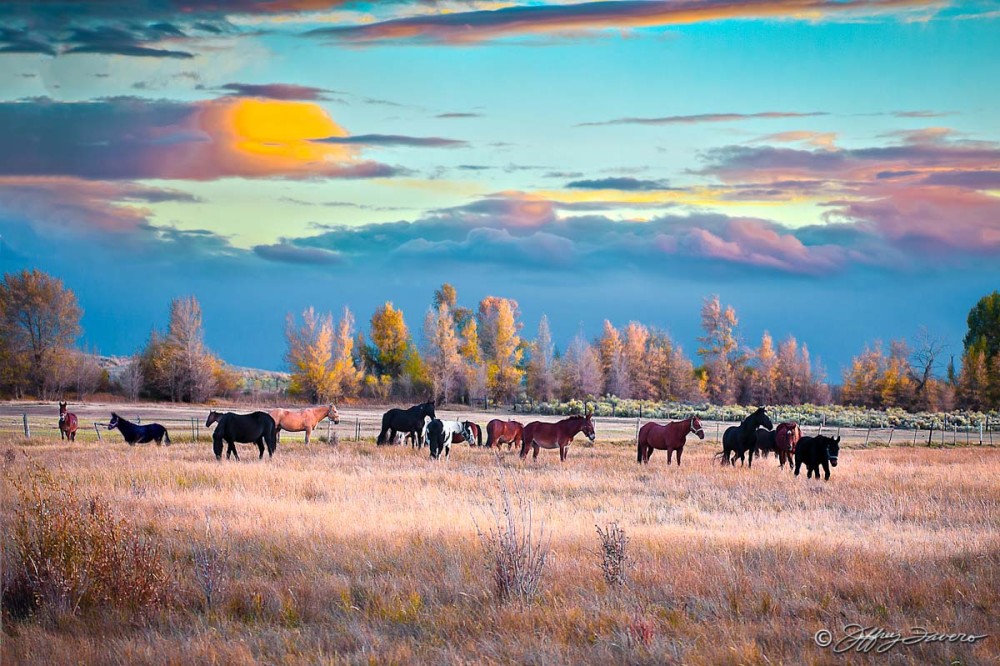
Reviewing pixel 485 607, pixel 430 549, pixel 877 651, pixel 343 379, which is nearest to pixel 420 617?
pixel 485 607

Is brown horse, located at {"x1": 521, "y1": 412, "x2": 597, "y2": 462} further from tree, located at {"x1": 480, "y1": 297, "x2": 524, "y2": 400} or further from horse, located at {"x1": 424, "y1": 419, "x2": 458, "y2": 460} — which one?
tree, located at {"x1": 480, "y1": 297, "x2": 524, "y2": 400}

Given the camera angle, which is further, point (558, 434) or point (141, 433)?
point (141, 433)

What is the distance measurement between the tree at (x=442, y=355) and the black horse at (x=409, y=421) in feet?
183

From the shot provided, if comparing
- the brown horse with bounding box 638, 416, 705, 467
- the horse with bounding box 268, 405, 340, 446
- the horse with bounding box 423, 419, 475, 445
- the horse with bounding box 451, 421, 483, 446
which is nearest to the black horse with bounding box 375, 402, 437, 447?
the horse with bounding box 423, 419, 475, 445

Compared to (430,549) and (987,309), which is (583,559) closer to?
(430,549)

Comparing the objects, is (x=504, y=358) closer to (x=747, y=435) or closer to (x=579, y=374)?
(x=579, y=374)

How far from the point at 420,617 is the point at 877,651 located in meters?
4.38

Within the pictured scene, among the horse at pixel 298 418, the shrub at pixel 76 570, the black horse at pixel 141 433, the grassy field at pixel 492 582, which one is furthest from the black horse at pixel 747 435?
Result: the shrub at pixel 76 570

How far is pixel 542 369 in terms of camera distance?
98062mm

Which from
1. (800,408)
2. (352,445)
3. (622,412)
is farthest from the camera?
(800,408)

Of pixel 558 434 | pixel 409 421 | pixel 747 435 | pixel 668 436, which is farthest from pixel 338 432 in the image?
pixel 747 435

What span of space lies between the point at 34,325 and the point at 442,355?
3827 cm

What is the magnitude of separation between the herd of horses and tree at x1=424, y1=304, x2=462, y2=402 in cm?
5558

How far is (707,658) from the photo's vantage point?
746 centimetres
